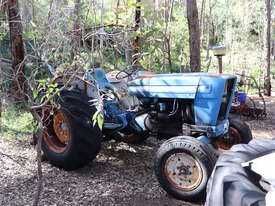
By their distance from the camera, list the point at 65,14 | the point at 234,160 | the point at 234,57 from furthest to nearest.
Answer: the point at 234,57 < the point at 65,14 < the point at 234,160

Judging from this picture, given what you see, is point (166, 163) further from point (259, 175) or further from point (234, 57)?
point (234, 57)

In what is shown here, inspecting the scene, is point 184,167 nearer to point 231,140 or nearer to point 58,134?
point 231,140

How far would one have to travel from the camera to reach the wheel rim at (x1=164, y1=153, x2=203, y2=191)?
9.88ft

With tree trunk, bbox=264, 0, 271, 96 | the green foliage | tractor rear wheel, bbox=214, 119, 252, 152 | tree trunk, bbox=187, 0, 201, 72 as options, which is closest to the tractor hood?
tractor rear wheel, bbox=214, 119, 252, 152

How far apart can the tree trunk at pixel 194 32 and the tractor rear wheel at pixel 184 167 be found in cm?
394

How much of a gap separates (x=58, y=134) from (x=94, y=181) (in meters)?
0.92

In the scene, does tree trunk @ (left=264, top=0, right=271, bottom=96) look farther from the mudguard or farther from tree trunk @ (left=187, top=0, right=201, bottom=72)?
the mudguard

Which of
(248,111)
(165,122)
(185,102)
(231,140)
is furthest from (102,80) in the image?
(248,111)

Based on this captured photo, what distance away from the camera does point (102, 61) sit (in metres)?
2.44

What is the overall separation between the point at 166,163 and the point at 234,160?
4.11 ft

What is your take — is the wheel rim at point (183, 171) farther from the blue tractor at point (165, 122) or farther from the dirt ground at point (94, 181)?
the dirt ground at point (94, 181)

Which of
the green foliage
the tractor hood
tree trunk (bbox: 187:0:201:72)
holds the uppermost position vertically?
tree trunk (bbox: 187:0:201:72)

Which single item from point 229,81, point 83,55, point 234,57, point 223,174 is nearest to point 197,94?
point 229,81

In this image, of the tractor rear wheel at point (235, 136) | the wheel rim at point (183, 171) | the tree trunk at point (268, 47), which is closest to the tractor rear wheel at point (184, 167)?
the wheel rim at point (183, 171)
